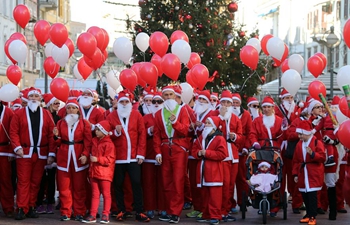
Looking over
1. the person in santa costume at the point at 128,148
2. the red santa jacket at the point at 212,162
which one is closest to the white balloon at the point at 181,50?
the person in santa costume at the point at 128,148

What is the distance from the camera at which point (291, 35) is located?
2680 inches

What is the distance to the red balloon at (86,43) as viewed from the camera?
40.5ft

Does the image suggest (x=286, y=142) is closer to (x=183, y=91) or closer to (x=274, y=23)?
(x=183, y=91)

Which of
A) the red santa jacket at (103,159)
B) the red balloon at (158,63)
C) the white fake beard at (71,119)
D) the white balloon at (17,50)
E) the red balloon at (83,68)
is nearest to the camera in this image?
the red santa jacket at (103,159)

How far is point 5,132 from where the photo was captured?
12.0m

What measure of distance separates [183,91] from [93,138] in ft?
6.43

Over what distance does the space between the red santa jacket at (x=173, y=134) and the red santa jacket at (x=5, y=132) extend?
7.76 feet

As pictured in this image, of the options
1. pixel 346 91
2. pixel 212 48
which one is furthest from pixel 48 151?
pixel 212 48

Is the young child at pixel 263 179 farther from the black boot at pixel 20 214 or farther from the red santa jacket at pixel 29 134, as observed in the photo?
the black boot at pixel 20 214

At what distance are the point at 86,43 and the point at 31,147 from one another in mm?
1973

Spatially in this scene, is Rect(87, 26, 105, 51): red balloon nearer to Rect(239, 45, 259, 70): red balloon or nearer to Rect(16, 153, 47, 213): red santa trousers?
Rect(16, 153, 47, 213): red santa trousers

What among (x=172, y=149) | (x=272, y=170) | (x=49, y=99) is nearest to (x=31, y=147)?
(x=49, y=99)

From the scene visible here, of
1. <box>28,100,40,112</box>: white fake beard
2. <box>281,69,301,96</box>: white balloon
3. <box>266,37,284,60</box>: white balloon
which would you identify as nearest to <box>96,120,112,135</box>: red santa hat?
<box>28,100,40,112</box>: white fake beard

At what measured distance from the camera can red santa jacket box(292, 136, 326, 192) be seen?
1155cm
